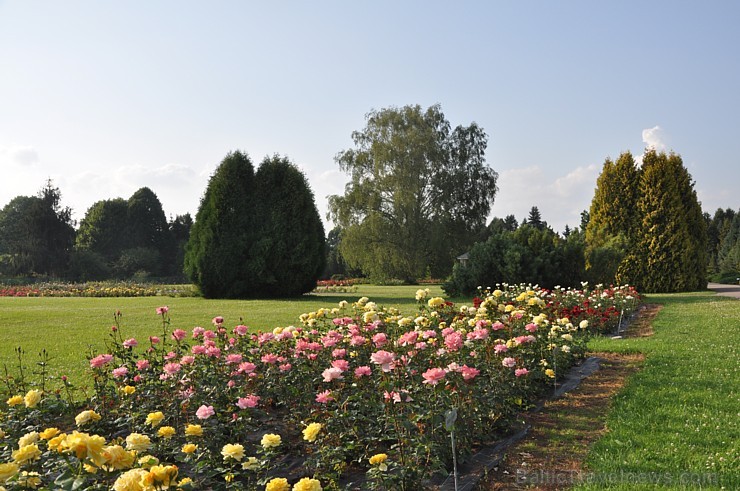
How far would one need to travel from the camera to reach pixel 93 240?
42562 millimetres

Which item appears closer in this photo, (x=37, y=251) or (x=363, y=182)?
(x=363, y=182)

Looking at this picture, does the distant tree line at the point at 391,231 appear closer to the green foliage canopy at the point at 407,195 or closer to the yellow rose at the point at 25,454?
the green foliage canopy at the point at 407,195

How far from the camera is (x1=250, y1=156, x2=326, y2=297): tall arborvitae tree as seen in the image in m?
18.0

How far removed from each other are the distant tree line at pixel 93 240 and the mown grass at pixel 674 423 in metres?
28.3

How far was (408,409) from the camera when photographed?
3.09m

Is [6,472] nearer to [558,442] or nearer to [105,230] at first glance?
[558,442]

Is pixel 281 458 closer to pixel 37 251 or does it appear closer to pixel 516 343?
pixel 516 343

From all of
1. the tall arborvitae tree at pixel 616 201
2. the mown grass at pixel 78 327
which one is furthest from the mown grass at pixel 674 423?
the tall arborvitae tree at pixel 616 201

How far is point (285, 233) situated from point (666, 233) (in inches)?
541

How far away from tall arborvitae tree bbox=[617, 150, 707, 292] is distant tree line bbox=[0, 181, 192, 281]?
23.7 meters

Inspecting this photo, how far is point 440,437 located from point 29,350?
686 cm

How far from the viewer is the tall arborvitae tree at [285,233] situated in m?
18.0

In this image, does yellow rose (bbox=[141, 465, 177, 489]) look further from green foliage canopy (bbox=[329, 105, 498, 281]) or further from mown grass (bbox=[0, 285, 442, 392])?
green foliage canopy (bbox=[329, 105, 498, 281])

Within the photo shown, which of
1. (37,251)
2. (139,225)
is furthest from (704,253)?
(139,225)
